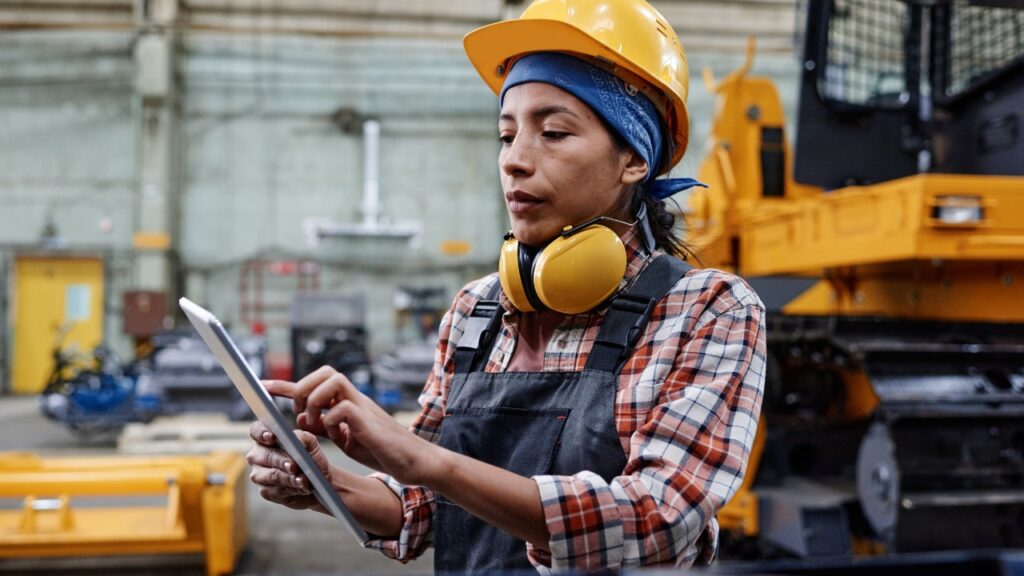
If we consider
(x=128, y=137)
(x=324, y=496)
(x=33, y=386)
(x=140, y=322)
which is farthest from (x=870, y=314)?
(x=33, y=386)

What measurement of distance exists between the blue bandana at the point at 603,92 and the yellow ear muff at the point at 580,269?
16 centimetres

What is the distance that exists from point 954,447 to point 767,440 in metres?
1.13

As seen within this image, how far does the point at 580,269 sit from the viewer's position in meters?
1.17

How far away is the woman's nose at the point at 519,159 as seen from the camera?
1.21m

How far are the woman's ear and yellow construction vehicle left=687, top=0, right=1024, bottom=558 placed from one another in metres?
1.72

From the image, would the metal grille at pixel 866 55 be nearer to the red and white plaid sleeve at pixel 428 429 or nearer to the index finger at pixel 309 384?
the red and white plaid sleeve at pixel 428 429

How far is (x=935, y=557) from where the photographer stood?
549mm

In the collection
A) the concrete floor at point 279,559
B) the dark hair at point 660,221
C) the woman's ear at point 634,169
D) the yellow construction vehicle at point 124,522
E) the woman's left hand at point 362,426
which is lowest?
the concrete floor at point 279,559

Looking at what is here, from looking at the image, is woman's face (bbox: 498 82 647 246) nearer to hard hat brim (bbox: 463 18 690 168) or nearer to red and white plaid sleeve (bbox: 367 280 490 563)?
hard hat brim (bbox: 463 18 690 168)

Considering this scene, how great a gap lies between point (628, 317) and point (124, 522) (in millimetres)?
4205

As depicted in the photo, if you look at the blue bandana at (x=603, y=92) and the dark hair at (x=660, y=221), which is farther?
the dark hair at (x=660, y=221)

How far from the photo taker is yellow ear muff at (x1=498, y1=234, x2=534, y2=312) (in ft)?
4.10

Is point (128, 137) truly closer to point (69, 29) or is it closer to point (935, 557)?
point (69, 29)

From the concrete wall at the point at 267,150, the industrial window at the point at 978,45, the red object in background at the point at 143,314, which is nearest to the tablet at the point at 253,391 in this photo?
the industrial window at the point at 978,45
